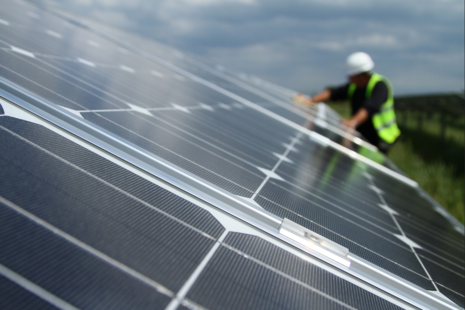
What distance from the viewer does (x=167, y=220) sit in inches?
76.7

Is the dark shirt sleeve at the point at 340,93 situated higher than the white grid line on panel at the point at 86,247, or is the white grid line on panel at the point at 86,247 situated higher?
the dark shirt sleeve at the point at 340,93

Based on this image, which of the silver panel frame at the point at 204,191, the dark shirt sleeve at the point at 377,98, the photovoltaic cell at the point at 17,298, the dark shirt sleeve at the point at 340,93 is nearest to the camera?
the photovoltaic cell at the point at 17,298

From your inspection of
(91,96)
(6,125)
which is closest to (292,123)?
(91,96)

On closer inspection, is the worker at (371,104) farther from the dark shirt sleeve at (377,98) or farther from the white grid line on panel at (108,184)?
the white grid line on panel at (108,184)

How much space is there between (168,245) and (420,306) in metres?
1.47

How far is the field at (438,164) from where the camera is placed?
34.4 ft

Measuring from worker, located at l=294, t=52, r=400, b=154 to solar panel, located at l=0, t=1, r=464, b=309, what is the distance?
5266 mm

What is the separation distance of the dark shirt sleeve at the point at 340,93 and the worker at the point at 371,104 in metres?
0.43

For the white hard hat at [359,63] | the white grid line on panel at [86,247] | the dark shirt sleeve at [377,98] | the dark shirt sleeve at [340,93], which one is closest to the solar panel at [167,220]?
the white grid line on panel at [86,247]

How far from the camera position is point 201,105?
5.50 metres

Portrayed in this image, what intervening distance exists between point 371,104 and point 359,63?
1146mm

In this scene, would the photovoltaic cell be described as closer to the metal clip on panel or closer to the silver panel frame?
the silver panel frame

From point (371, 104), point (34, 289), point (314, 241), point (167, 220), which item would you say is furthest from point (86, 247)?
point (371, 104)

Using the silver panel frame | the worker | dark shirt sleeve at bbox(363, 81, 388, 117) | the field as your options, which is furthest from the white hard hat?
the silver panel frame
